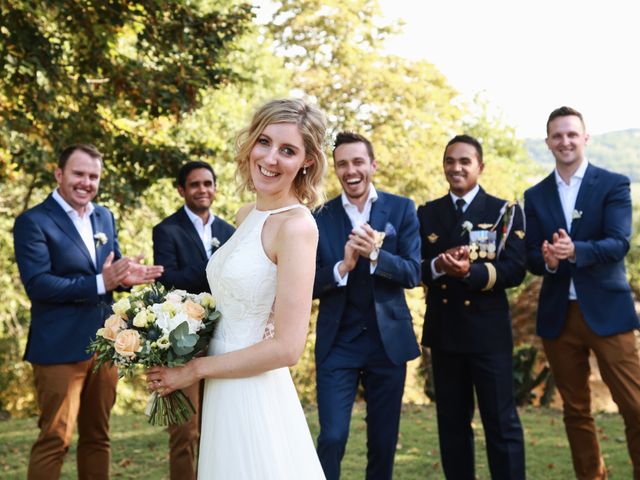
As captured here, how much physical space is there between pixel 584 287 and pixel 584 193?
2.28 ft

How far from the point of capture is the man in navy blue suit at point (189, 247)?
232 inches

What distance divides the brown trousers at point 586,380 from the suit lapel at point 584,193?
57 cm

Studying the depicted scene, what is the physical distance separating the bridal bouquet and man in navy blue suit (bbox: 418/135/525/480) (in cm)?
250

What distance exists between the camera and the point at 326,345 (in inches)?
209

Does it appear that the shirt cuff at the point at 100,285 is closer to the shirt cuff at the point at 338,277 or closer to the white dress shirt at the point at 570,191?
the shirt cuff at the point at 338,277

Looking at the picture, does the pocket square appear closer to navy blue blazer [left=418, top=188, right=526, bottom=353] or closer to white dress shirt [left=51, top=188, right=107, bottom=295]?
navy blue blazer [left=418, top=188, right=526, bottom=353]

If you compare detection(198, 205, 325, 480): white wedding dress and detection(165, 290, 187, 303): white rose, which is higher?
detection(165, 290, 187, 303): white rose

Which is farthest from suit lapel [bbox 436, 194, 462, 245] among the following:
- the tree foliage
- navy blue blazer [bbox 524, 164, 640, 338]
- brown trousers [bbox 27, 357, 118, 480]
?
the tree foliage

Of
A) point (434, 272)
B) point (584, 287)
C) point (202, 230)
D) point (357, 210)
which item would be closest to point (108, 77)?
point (202, 230)

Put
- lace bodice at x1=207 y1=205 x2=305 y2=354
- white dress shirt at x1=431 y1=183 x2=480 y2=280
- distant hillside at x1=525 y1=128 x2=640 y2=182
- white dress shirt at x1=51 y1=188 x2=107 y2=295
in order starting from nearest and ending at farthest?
1. lace bodice at x1=207 y1=205 x2=305 y2=354
2. white dress shirt at x1=51 y1=188 x2=107 y2=295
3. white dress shirt at x1=431 y1=183 x2=480 y2=280
4. distant hillside at x1=525 y1=128 x2=640 y2=182

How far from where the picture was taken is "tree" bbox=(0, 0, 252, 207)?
8.46 meters

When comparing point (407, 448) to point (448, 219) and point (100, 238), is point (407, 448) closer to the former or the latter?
point (448, 219)

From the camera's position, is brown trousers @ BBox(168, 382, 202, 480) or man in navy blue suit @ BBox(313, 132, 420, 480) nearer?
man in navy blue suit @ BBox(313, 132, 420, 480)

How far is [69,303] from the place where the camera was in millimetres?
5547
